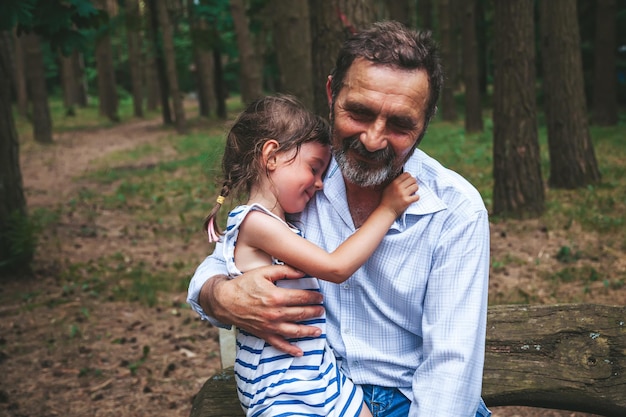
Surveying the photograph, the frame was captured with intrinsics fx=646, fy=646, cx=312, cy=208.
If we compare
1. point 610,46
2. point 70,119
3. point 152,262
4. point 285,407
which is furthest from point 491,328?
point 70,119

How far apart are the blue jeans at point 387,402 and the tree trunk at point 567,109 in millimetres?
8035

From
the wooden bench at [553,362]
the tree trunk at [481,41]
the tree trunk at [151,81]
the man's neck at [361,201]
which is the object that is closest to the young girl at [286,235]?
the man's neck at [361,201]

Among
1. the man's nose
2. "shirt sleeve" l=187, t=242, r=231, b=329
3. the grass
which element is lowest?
the grass

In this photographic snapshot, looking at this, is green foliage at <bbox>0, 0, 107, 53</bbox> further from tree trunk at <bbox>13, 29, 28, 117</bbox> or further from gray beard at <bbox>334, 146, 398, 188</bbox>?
tree trunk at <bbox>13, 29, 28, 117</bbox>

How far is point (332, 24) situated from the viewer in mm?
4973

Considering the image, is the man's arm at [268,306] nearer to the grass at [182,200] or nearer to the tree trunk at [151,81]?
the grass at [182,200]

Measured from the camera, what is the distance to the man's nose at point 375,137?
7.50 ft

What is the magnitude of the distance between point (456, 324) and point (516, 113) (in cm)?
630

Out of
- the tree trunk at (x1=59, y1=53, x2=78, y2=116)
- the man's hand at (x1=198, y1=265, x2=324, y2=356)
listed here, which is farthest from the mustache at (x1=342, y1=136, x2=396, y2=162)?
the tree trunk at (x1=59, y1=53, x2=78, y2=116)

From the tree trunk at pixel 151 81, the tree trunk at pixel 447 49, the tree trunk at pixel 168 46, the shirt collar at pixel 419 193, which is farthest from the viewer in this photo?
the tree trunk at pixel 151 81

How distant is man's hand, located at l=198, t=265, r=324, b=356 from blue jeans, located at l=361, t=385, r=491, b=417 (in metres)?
0.33

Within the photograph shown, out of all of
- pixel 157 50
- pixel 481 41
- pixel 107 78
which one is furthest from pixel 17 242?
pixel 481 41

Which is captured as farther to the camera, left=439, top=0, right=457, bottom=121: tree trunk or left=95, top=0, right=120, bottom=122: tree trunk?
left=95, top=0, right=120, bottom=122: tree trunk

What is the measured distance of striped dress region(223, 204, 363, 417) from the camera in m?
2.19
